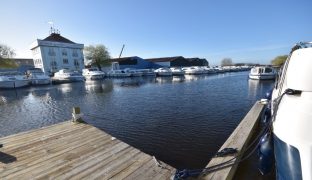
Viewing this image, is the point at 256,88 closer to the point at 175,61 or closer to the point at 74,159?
the point at 74,159

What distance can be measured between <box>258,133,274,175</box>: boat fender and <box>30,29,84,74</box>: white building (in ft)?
192

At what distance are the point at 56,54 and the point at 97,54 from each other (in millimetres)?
12906

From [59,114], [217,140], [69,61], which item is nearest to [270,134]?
[217,140]

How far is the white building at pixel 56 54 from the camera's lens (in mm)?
51000

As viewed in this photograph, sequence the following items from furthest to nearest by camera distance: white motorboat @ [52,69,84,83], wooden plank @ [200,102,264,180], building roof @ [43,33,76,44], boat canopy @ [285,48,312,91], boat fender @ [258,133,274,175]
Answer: building roof @ [43,33,76,44]
white motorboat @ [52,69,84,83]
boat fender @ [258,133,274,175]
wooden plank @ [200,102,264,180]
boat canopy @ [285,48,312,91]

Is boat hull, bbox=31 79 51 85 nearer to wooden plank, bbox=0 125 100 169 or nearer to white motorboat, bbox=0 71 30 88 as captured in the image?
white motorboat, bbox=0 71 30 88

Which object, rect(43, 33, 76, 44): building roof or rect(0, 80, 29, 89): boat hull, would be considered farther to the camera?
rect(43, 33, 76, 44): building roof

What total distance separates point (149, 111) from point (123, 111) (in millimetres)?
1929

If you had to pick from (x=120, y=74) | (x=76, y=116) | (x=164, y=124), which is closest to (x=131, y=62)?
(x=120, y=74)

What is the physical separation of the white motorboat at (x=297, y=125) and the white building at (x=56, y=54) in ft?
194

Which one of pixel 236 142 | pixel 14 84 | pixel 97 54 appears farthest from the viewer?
pixel 97 54

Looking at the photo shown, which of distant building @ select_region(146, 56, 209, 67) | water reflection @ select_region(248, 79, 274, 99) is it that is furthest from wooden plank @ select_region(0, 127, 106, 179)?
distant building @ select_region(146, 56, 209, 67)

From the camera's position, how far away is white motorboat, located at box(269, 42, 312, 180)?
2.33m

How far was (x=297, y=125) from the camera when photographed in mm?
2457
